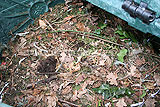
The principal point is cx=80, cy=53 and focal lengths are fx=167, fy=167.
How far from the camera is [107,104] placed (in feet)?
10.8

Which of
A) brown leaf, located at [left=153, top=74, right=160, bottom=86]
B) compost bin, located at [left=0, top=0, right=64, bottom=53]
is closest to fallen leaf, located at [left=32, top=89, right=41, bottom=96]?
compost bin, located at [left=0, top=0, right=64, bottom=53]

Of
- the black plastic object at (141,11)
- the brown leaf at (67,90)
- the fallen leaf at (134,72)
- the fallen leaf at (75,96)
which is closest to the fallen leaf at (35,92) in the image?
the brown leaf at (67,90)

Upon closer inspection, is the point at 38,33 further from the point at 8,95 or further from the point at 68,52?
the point at 8,95

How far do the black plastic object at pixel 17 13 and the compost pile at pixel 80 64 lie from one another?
0.16 meters

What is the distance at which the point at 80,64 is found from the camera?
3.75 metres

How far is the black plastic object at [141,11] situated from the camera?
2688 mm

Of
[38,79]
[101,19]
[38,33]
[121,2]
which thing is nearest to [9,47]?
[38,33]

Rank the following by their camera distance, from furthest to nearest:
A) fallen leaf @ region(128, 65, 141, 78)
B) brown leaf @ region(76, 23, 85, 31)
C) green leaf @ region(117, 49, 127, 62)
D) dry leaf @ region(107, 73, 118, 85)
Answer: brown leaf @ region(76, 23, 85, 31) → green leaf @ region(117, 49, 127, 62) → fallen leaf @ region(128, 65, 141, 78) → dry leaf @ region(107, 73, 118, 85)

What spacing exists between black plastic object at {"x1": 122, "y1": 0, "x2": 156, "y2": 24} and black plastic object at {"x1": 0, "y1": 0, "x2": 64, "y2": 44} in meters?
2.25

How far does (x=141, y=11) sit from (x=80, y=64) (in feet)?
5.60

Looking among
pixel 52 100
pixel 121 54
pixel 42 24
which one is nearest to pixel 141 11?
pixel 121 54

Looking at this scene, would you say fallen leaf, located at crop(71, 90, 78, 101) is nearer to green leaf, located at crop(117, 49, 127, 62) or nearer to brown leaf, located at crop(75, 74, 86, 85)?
brown leaf, located at crop(75, 74, 86, 85)

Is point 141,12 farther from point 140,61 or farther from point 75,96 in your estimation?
point 75,96

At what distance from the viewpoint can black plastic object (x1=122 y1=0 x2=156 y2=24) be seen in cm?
269
